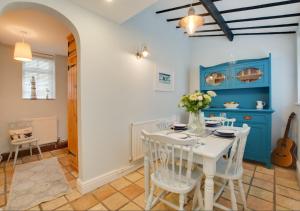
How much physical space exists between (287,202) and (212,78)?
2544mm

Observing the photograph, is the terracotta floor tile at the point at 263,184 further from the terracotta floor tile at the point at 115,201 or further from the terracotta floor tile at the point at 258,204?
the terracotta floor tile at the point at 115,201

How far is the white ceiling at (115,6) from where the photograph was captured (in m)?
1.91

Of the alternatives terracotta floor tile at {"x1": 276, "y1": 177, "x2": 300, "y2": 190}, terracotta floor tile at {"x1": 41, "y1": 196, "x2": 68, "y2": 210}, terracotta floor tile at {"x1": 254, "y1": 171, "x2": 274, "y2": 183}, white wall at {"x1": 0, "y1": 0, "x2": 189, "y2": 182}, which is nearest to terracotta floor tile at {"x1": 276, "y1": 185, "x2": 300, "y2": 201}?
terracotta floor tile at {"x1": 276, "y1": 177, "x2": 300, "y2": 190}

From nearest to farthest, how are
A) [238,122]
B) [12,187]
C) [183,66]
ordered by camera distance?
[12,187] < [238,122] < [183,66]

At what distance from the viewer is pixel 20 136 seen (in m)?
3.14

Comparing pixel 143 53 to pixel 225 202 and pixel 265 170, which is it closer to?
pixel 225 202

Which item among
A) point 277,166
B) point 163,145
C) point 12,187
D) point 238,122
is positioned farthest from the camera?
point 238,122

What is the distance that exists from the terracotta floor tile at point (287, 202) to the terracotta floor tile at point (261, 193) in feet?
0.22

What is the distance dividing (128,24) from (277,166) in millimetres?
3582

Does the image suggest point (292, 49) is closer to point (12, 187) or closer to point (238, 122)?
point (238, 122)

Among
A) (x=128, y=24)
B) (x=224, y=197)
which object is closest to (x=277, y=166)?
(x=224, y=197)

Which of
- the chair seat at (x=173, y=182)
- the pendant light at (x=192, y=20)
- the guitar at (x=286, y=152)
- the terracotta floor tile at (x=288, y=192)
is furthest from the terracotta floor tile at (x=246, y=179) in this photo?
the pendant light at (x=192, y=20)

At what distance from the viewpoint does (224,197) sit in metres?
1.94

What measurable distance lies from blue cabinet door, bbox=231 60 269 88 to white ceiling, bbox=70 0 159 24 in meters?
2.31
